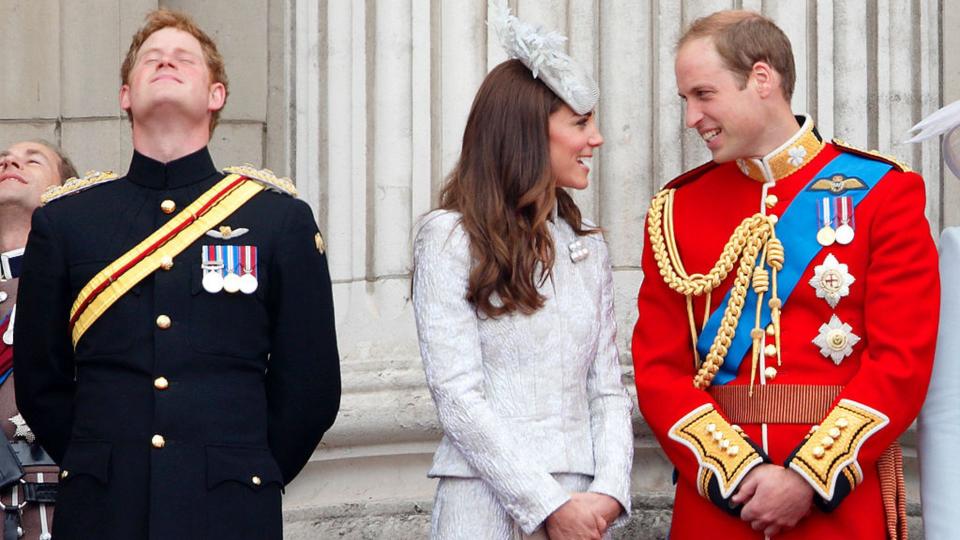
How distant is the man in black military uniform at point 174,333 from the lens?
387cm

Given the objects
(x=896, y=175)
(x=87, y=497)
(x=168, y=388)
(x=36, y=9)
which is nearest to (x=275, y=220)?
(x=168, y=388)

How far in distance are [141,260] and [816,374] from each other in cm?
142

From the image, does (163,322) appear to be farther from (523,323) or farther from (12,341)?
(12,341)

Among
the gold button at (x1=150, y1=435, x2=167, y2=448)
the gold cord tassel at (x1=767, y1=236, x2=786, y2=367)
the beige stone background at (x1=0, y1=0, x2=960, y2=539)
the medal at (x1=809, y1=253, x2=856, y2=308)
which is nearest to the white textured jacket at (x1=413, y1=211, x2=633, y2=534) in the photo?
the gold cord tassel at (x1=767, y1=236, x2=786, y2=367)

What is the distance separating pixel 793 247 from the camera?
424 centimetres

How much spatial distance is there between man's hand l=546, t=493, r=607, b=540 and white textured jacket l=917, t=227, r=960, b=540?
671 millimetres

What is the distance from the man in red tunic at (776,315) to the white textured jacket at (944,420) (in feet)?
0.16

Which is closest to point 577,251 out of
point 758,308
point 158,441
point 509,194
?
point 509,194

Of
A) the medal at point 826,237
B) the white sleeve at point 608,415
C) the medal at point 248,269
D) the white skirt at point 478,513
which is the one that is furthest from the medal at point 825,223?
the medal at point 248,269

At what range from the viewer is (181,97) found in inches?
163

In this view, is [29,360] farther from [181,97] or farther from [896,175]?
[896,175]

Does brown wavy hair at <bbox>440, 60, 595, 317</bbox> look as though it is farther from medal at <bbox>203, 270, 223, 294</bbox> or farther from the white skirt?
medal at <bbox>203, 270, 223, 294</bbox>

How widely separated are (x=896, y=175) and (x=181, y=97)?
5.03 feet

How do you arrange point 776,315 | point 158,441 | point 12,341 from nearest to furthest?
1. point 158,441
2. point 776,315
3. point 12,341
